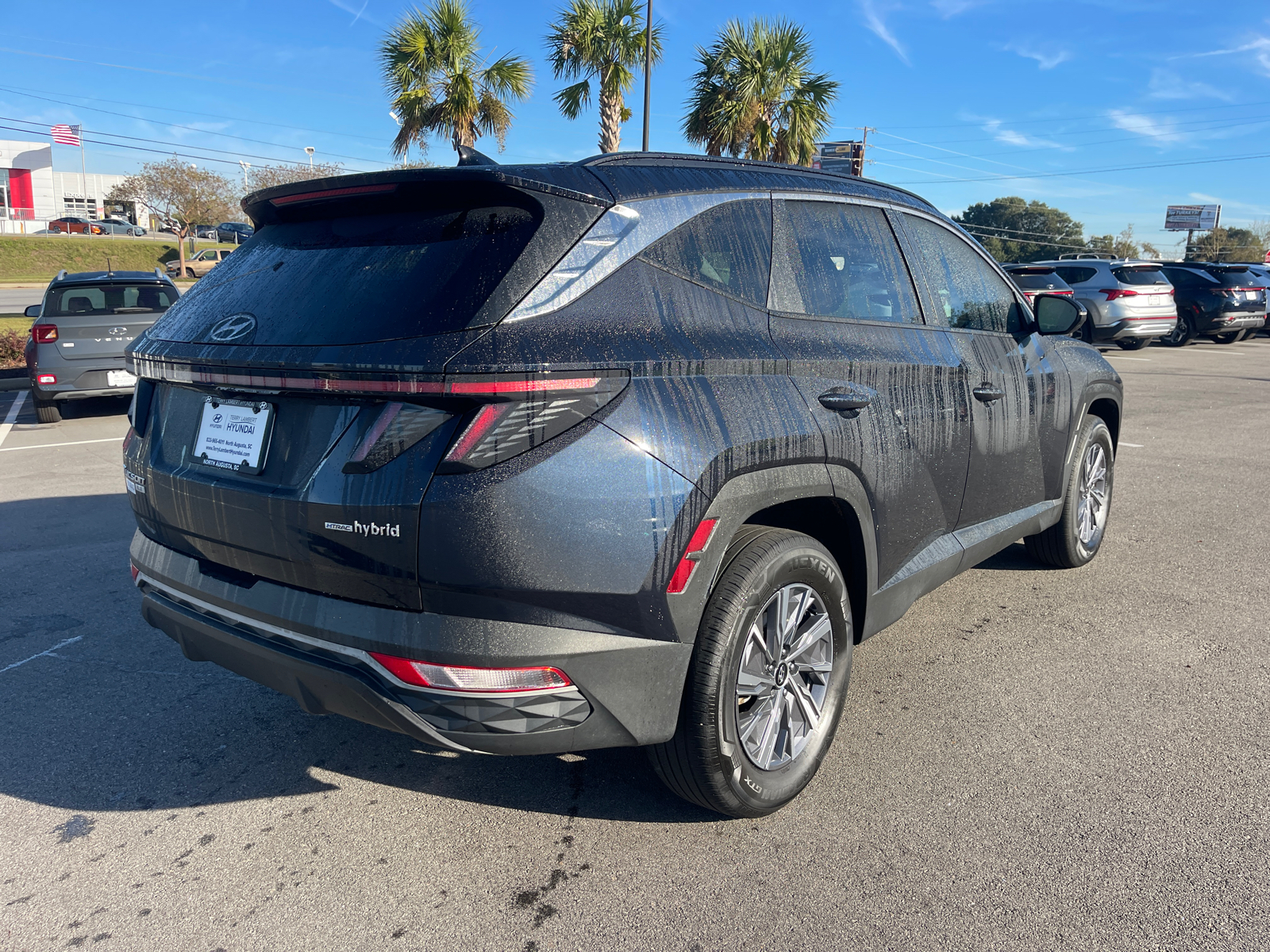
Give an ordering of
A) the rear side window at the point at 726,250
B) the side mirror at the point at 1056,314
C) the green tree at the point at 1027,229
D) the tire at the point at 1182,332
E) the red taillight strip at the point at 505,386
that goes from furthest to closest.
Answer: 1. the green tree at the point at 1027,229
2. the tire at the point at 1182,332
3. the side mirror at the point at 1056,314
4. the rear side window at the point at 726,250
5. the red taillight strip at the point at 505,386

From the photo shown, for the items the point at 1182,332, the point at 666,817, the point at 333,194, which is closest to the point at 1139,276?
the point at 1182,332

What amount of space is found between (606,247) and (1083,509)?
145 inches

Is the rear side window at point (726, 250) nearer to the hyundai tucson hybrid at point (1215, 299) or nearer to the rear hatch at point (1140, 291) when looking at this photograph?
the rear hatch at point (1140, 291)

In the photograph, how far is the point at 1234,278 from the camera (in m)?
22.2

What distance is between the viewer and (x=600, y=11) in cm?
2178

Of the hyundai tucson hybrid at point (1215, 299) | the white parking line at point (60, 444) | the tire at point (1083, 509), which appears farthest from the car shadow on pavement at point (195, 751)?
the hyundai tucson hybrid at point (1215, 299)

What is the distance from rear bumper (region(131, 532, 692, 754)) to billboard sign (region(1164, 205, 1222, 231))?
4517 inches

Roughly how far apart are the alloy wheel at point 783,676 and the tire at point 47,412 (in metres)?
9.72

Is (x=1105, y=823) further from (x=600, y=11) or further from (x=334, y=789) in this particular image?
(x=600, y=11)

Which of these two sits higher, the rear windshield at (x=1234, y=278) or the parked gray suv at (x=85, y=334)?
the rear windshield at (x=1234, y=278)

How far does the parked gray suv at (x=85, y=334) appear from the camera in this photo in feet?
31.8

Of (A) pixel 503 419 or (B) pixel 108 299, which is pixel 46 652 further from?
(B) pixel 108 299

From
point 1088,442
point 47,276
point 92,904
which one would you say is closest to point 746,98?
point 1088,442

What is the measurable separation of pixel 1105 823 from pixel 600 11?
22304mm
